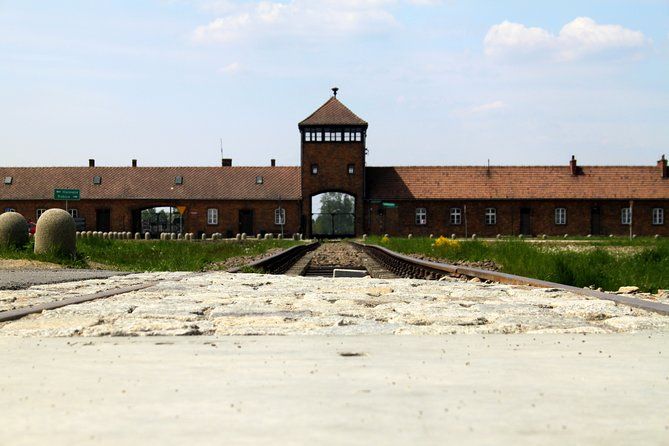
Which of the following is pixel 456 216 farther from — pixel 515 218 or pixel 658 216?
pixel 658 216

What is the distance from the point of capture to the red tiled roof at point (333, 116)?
55.8 meters

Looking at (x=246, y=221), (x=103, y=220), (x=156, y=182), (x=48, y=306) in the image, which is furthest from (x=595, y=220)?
(x=48, y=306)

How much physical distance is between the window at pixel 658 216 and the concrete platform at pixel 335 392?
184 feet

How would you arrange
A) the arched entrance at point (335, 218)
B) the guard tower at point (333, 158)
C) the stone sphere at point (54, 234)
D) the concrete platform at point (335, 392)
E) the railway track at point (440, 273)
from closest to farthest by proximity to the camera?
the concrete platform at point (335, 392) → the railway track at point (440, 273) → the stone sphere at point (54, 234) → the guard tower at point (333, 158) → the arched entrance at point (335, 218)

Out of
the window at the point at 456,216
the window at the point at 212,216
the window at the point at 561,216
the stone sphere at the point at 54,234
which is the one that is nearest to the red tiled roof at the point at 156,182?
the window at the point at 212,216

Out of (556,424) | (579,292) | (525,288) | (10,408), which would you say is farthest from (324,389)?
(525,288)

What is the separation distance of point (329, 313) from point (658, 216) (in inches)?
2188

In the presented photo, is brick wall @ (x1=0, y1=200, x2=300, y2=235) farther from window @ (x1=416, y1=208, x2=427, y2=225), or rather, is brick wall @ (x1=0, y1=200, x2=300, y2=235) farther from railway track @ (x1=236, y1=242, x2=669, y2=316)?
railway track @ (x1=236, y1=242, x2=669, y2=316)

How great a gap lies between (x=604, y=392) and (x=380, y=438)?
112 centimetres

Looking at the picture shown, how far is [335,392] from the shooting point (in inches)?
120

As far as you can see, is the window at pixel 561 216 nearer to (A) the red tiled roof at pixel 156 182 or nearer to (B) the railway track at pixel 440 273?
(A) the red tiled roof at pixel 156 182

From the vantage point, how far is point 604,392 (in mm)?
3090

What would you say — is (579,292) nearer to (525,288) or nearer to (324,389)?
(525,288)

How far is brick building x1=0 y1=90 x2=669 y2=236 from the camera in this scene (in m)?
55.8
